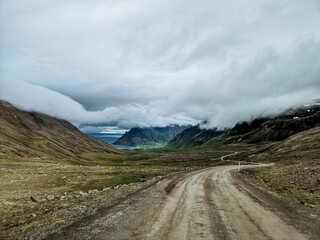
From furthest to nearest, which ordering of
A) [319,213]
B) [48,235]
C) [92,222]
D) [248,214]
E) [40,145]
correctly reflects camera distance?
[40,145] < [319,213] < [248,214] < [92,222] < [48,235]

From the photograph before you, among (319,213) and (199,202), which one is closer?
(319,213)

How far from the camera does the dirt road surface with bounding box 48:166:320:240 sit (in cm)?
902

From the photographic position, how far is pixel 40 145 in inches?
7692

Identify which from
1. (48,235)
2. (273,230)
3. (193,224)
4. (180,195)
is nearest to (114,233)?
(48,235)

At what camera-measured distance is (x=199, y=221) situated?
35.0 feet

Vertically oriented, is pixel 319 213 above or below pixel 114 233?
below

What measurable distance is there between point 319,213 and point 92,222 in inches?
559

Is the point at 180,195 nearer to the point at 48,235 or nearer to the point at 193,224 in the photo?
the point at 193,224

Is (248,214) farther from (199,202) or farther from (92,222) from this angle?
(92,222)

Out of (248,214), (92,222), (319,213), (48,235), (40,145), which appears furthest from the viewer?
(40,145)

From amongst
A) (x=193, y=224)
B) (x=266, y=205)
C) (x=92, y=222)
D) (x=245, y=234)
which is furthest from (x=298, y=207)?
(x=92, y=222)

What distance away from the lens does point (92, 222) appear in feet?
34.1

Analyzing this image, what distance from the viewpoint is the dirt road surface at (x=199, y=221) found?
29.6ft

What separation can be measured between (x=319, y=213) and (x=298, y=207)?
1.32m
